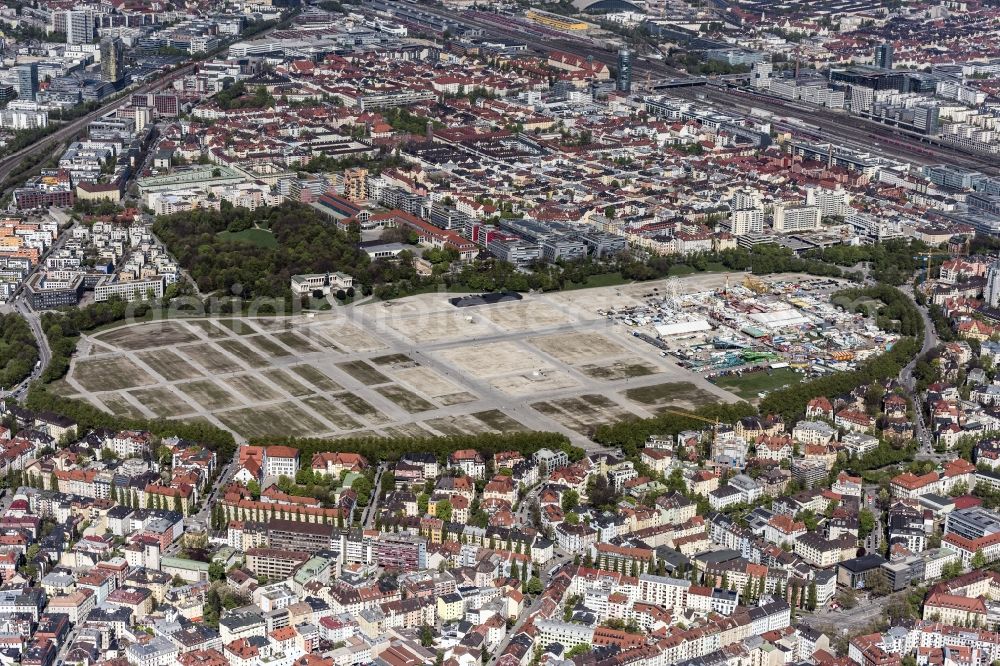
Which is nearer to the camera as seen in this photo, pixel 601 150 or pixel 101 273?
pixel 101 273

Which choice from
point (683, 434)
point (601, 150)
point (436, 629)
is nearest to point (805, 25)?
point (601, 150)

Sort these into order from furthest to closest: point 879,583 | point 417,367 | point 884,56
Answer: point 884,56, point 417,367, point 879,583

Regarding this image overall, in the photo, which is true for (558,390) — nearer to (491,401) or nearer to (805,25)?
(491,401)

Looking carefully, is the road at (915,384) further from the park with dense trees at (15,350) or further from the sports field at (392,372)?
the park with dense trees at (15,350)

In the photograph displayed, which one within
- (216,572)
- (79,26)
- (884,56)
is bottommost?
(216,572)

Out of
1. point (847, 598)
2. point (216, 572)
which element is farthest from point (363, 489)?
point (847, 598)

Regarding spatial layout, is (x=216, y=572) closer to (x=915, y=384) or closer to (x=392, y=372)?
(x=392, y=372)
